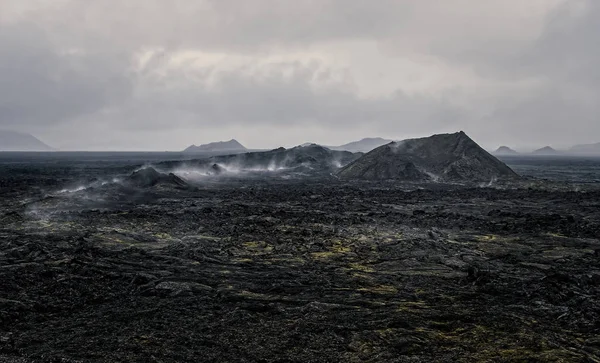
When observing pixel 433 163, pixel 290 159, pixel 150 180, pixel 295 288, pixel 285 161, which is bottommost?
pixel 295 288

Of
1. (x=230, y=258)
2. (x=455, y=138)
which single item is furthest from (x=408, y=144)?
(x=230, y=258)

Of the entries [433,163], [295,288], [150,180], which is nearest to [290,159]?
[433,163]

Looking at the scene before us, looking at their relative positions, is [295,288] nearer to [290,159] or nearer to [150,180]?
[150,180]

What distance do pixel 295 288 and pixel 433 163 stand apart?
6622 cm

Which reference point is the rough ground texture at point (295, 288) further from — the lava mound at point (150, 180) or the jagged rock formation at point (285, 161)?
the jagged rock formation at point (285, 161)

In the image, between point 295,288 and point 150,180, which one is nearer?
point 295,288

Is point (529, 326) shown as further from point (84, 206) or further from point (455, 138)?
point (455, 138)

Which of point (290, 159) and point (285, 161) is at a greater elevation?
point (290, 159)

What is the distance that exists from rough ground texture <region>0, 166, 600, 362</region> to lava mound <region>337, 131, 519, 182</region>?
39299mm

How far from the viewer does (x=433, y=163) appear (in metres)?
75.9

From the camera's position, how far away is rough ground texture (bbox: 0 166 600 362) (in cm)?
1016

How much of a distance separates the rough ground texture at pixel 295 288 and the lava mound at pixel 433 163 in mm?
39299

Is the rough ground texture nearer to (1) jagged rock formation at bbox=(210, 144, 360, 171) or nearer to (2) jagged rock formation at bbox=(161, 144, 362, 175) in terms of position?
(2) jagged rock formation at bbox=(161, 144, 362, 175)

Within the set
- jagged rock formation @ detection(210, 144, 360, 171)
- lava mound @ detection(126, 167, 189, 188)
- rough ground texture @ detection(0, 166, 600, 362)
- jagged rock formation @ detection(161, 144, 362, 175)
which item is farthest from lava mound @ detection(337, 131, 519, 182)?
rough ground texture @ detection(0, 166, 600, 362)
